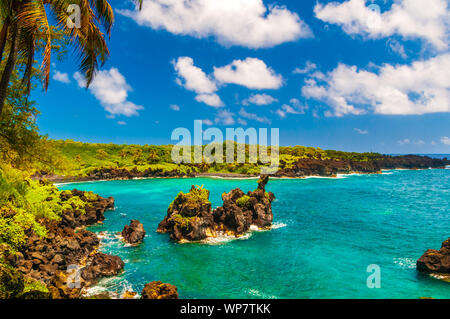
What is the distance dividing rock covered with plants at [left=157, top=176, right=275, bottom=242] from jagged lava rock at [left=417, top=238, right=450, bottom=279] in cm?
1883

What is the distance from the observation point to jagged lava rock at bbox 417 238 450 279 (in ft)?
75.7

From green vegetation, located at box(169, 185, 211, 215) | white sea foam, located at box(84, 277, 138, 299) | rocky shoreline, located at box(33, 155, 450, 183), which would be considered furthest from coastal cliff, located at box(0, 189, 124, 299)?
rocky shoreline, located at box(33, 155, 450, 183)

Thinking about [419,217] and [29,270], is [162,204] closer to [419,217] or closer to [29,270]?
[29,270]

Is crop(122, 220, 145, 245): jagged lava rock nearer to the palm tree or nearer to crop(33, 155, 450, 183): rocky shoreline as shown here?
the palm tree

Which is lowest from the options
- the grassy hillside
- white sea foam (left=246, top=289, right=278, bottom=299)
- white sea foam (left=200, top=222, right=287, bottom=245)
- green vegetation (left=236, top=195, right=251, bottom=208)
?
white sea foam (left=246, top=289, right=278, bottom=299)

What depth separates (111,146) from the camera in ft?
462

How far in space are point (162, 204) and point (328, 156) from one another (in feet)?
438

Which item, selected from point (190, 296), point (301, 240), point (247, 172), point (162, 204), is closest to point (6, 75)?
point (190, 296)

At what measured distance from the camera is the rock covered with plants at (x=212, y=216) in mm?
32688

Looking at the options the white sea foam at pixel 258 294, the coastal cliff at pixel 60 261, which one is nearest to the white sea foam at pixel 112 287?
the coastal cliff at pixel 60 261

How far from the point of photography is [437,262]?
23547 mm

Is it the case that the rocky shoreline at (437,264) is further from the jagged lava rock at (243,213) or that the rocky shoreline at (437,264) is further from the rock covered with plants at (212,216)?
the jagged lava rock at (243,213)
